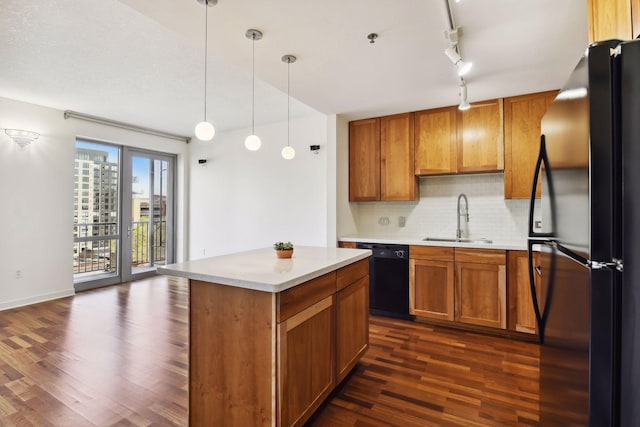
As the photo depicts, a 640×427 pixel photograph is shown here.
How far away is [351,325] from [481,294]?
5.62ft

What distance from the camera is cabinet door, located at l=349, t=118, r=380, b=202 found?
4.11m

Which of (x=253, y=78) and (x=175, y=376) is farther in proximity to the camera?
(x=253, y=78)

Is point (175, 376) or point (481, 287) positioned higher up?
point (481, 287)

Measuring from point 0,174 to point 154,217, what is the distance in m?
2.29

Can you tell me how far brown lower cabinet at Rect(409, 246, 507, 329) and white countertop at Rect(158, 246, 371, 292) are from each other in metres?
1.34

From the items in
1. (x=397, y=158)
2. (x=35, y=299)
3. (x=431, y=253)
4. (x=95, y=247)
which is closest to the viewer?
(x=431, y=253)

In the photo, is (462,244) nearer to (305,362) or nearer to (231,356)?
(305,362)

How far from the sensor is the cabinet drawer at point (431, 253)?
3.38 m

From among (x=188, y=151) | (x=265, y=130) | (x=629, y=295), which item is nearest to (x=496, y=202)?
(x=629, y=295)

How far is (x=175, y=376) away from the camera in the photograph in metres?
2.42

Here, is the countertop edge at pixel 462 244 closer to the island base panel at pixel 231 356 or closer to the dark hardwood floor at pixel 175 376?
the dark hardwood floor at pixel 175 376

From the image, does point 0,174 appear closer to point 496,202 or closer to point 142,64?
point 142,64

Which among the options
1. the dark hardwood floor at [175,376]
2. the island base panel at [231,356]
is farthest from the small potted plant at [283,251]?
the dark hardwood floor at [175,376]

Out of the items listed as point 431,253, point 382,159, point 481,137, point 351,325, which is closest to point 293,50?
point 382,159
